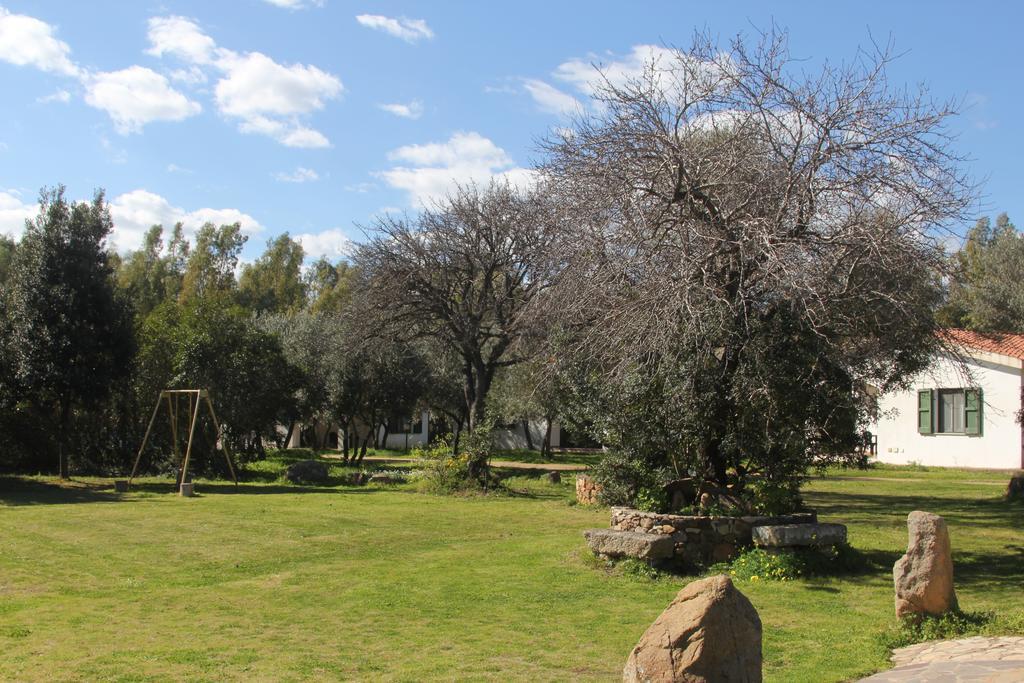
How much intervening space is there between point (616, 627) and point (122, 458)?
23646mm

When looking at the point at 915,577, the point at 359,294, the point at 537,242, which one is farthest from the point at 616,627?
the point at 359,294

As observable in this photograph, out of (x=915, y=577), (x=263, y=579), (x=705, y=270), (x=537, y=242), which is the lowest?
(x=263, y=579)

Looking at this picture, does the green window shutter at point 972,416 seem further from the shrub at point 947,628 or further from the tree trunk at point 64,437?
the tree trunk at point 64,437

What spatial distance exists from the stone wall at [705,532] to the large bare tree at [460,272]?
1224 centimetres

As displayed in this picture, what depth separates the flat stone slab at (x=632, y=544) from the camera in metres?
11.2

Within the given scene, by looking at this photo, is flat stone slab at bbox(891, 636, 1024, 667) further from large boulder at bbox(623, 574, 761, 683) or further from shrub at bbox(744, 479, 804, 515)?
shrub at bbox(744, 479, 804, 515)

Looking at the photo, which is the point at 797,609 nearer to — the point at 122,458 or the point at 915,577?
the point at 915,577

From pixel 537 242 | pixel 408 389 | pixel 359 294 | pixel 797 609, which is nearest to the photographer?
pixel 797 609

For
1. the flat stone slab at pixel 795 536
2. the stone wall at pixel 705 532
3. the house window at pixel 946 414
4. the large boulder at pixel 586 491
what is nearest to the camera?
the flat stone slab at pixel 795 536

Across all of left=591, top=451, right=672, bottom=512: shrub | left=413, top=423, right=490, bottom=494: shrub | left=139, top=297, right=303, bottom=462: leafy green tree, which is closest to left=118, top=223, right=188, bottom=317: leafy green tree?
left=139, top=297, right=303, bottom=462: leafy green tree

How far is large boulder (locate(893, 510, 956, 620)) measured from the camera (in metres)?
8.11

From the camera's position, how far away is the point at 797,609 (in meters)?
9.54

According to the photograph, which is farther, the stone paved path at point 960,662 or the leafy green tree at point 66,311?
the leafy green tree at point 66,311

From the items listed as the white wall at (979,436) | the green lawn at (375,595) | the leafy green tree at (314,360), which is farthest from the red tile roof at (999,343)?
the leafy green tree at (314,360)
